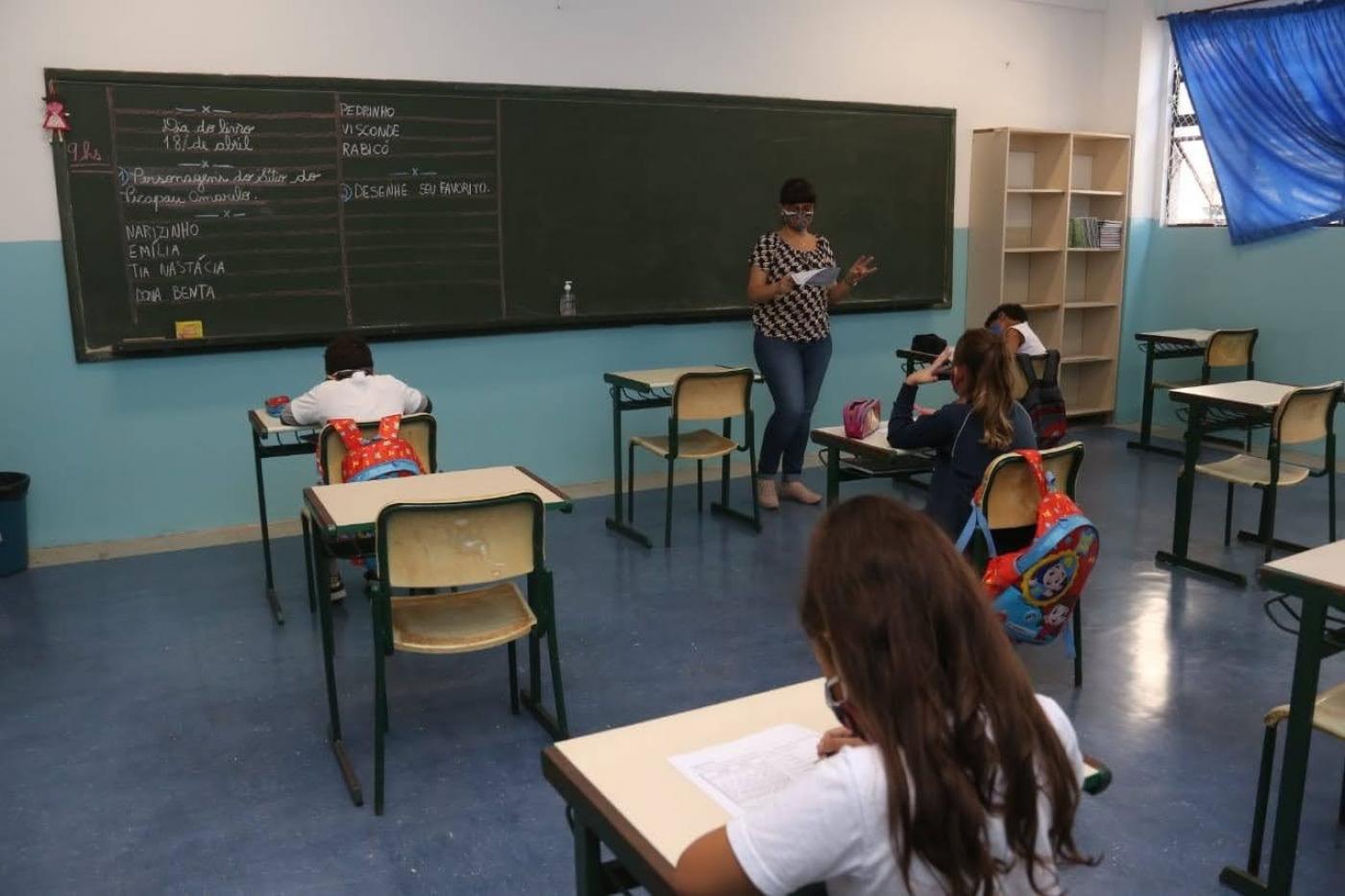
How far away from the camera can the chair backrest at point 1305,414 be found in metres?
4.49

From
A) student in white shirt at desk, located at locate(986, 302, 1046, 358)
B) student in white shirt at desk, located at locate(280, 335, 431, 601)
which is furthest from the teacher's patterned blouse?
student in white shirt at desk, located at locate(280, 335, 431, 601)

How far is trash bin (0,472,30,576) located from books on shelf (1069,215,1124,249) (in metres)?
6.39

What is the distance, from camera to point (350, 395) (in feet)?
12.9

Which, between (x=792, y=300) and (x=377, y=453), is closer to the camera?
(x=377, y=453)

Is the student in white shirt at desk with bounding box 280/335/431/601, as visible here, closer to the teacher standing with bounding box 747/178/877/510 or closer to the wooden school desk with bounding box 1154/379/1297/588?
the teacher standing with bounding box 747/178/877/510

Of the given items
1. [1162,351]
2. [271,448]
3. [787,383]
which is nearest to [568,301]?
[787,383]

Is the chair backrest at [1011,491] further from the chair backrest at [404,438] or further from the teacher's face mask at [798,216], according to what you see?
the teacher's face mask at [798,216]

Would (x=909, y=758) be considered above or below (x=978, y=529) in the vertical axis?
above

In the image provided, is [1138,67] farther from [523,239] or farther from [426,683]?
[426,683]

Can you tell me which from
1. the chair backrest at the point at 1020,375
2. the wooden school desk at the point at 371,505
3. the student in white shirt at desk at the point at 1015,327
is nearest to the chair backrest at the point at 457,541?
the wooden school desk at the point at 371,505

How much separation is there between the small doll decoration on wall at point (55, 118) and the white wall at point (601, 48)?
4cm

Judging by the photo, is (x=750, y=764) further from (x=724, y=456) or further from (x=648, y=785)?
(x=724, y=456)

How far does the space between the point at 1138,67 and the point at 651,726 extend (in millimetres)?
7351

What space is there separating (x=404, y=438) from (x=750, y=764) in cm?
257
